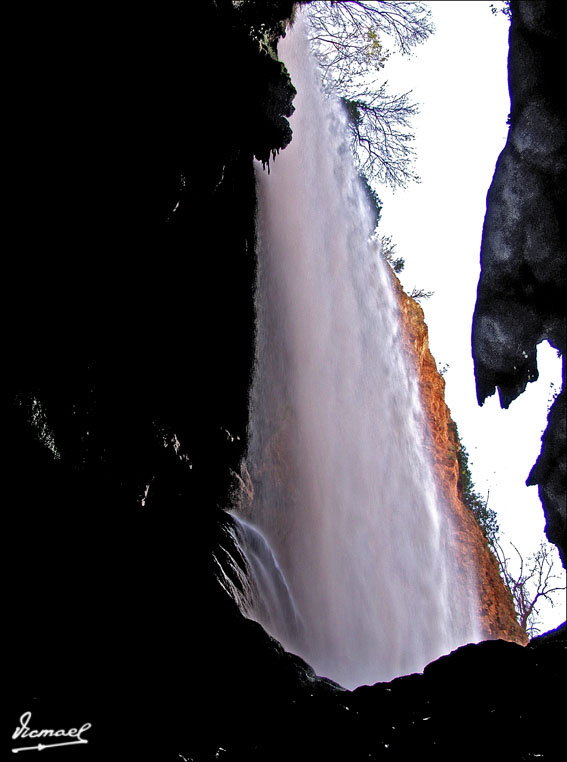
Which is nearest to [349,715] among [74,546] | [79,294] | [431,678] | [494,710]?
[431,678]

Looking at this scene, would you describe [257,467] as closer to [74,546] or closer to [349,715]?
[74,546]

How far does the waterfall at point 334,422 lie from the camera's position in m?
12.0

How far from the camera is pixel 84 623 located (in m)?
6.75

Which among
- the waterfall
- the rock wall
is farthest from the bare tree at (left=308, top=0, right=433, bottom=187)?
the rock wall

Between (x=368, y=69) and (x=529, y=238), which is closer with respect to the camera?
(x=529, y=238)

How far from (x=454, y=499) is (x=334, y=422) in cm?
868

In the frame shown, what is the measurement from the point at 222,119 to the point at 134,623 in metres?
7.60
